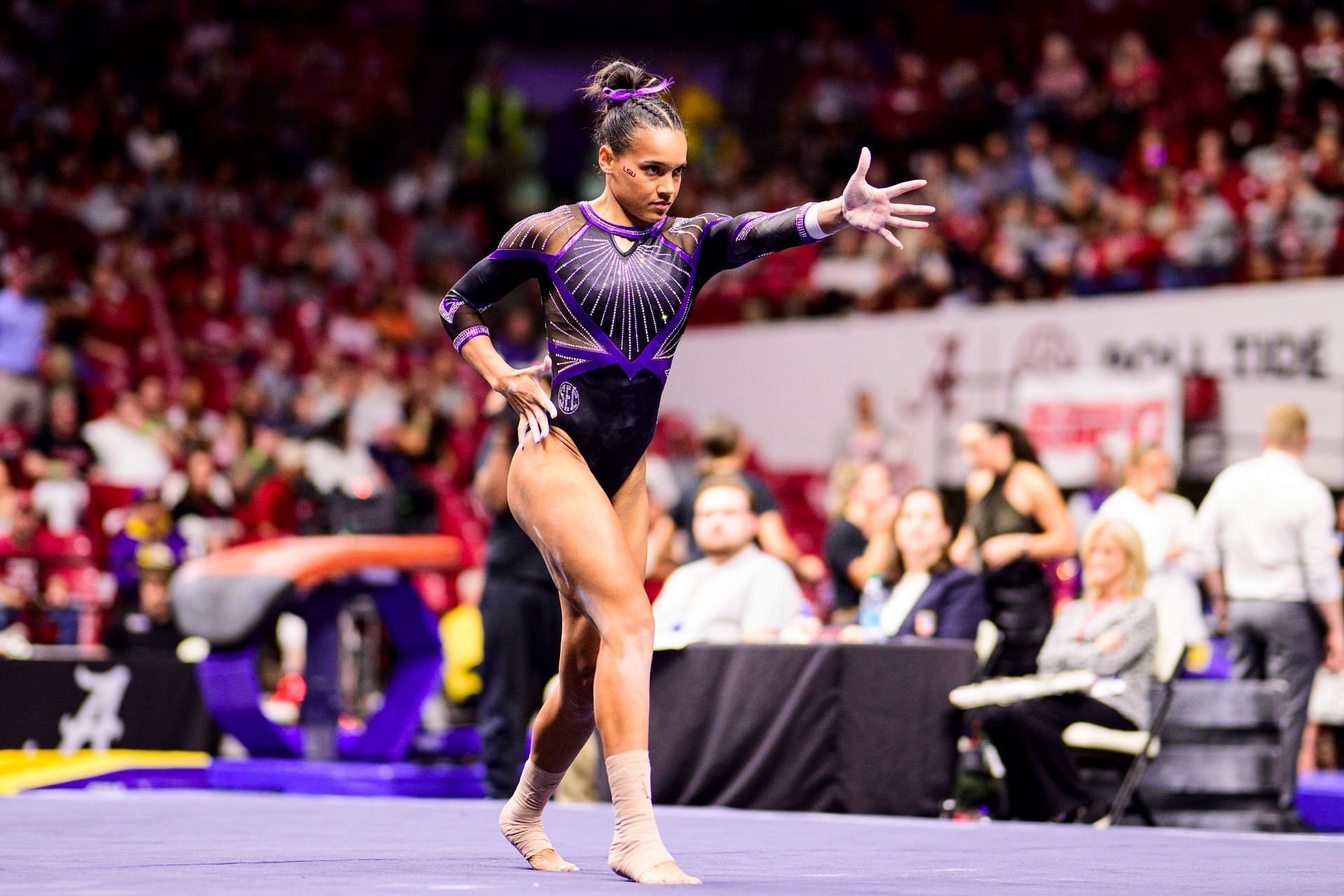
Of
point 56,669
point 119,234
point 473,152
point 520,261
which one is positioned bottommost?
point 56,669

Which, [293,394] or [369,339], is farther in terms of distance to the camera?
[369,339]

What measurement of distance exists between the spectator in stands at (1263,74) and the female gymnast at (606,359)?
35.0 feet

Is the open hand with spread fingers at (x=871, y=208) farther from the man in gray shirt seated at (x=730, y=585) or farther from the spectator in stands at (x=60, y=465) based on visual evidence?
the spectator in stands at (x=60, y=465)

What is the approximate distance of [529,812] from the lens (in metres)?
4.02

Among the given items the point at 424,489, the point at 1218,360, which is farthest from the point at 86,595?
the point at 1218,360

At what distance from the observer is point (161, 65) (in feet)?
57.9

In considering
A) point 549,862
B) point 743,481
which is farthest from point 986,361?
point 549,862

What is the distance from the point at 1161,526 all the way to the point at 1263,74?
262 inches

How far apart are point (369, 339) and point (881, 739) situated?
1020 centimetres

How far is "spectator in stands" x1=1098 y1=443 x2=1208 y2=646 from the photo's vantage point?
27.8 ft

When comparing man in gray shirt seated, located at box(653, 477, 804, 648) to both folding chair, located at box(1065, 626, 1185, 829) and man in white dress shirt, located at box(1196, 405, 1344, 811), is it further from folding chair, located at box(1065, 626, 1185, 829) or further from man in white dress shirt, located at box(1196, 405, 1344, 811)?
man in white dress shirt, located at box(1196, 405, 1344, 811)

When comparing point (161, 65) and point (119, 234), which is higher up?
point (161, 65)

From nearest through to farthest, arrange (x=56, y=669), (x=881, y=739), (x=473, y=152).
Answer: (x=881, y=739) < (x=56, y=669) < (x=473, y=152)

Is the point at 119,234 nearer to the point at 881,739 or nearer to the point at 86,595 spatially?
the point at 86,595
